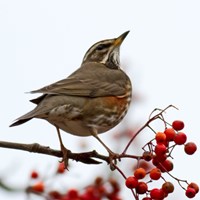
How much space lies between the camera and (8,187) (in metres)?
1.97

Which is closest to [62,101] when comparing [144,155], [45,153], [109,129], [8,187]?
[109,129]

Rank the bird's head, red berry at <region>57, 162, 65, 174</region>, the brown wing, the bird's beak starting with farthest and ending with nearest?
1. the bird's head
2. the bird's beak
3. the brown wing
4. red berry at <region>57, 162, 65, 174</region>

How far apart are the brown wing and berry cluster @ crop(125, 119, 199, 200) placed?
1.34 meters

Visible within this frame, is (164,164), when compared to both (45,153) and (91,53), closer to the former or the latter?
(45,153)

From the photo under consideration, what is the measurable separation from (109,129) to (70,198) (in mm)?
1287

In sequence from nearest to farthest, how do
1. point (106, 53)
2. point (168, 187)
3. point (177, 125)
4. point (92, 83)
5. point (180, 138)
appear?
point (168, 187), point (180, 138), point (177, 125), point (92, 83), point (106, 53)

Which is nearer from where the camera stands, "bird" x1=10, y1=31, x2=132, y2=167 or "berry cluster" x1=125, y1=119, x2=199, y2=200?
"berry cluster" x1=125, y1=119, x2=199, y2=200

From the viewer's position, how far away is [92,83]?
4.82 m

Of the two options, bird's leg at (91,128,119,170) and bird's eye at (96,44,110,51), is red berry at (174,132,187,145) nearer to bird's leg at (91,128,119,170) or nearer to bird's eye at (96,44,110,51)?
bird's leg at (91,128,119,170)

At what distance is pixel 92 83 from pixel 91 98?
0.32 metres

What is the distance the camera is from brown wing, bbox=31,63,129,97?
4301 millimetres

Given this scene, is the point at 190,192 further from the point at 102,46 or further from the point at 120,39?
the point at 102,46

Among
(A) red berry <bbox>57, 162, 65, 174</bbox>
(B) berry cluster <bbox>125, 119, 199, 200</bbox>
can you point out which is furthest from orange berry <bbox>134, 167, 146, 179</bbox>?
(A) red berry <bbox>57, 162, 65, 174</bbox>

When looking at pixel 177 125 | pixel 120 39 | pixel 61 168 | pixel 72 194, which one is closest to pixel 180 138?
pixel 177 125
